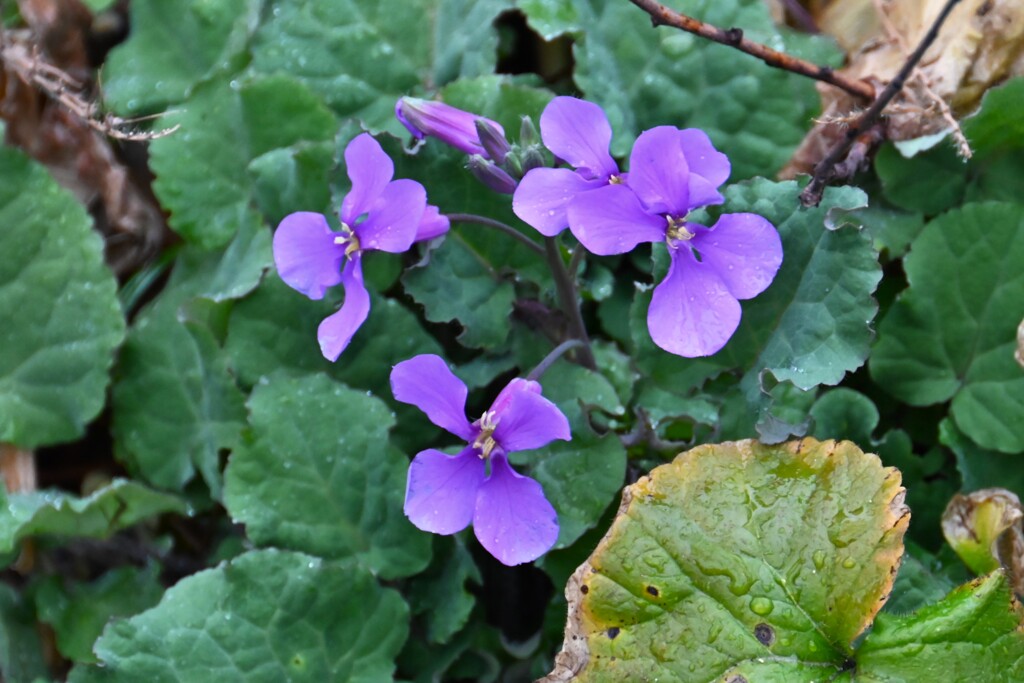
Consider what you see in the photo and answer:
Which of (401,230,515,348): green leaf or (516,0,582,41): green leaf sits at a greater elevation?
(516,0,582,41): green leaf

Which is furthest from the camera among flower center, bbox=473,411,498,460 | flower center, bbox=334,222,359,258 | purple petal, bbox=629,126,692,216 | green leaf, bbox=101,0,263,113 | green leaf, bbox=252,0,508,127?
green leaf, bbox=101,0,263,113

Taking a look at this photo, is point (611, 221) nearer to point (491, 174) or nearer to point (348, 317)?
point (491, 174)

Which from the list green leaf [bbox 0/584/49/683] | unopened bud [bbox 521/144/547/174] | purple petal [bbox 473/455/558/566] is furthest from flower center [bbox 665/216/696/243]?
green leaf [bbox 0/584/49/683]

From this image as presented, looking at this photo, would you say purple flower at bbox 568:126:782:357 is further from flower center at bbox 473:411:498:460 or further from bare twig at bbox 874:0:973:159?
bare twig at bbox 874:0:973:159

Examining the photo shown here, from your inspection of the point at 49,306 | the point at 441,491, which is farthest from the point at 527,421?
the point at 49,306

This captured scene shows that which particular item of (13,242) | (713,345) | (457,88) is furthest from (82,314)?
(713,345)

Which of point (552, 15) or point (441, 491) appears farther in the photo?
point (552, 15)

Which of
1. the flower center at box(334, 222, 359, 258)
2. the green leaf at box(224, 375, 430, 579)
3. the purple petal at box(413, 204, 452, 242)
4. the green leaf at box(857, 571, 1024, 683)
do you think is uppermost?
the purple petal at box(413, 204, 452, 242)

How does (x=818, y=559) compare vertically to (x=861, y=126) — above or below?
below

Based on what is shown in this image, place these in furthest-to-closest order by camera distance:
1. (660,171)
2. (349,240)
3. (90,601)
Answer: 1. (90,601)
2. (349,240)
3. (660,171)
